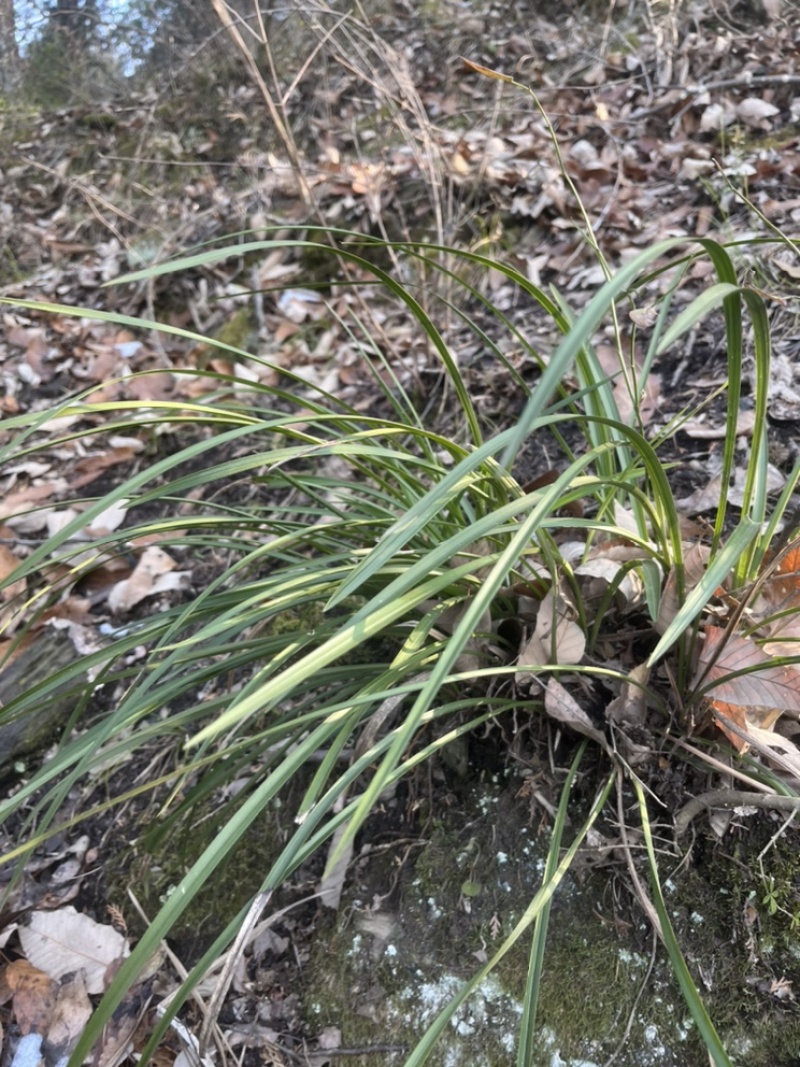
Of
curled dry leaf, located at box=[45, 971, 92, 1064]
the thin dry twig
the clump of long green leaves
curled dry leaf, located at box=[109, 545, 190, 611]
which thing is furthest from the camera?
curled dry leaf, located at box=[109, 545, 190, 611]

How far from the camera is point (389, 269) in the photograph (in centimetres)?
282

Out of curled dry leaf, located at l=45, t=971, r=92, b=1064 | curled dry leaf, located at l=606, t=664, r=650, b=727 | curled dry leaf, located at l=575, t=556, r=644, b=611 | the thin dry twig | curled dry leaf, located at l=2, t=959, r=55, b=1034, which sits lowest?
curled dry leaf, located at l=45, t=971, r=92, b=1064

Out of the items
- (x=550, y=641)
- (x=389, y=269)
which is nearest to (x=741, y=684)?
(x=550, y=641)

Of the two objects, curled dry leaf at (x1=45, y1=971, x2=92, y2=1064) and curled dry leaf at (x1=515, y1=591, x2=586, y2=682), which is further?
curled dry leaf at (x1=45, y1=971, x2=92, y2=1064)

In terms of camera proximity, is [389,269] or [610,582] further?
[389,269]

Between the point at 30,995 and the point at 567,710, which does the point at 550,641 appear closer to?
the point at 567,710

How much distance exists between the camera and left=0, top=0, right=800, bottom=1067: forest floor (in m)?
1.21

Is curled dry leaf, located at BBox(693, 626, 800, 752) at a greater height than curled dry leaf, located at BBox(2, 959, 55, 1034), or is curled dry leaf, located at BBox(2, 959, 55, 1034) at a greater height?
curled dry leaf, located at BBox(693, 626, 800, 752)

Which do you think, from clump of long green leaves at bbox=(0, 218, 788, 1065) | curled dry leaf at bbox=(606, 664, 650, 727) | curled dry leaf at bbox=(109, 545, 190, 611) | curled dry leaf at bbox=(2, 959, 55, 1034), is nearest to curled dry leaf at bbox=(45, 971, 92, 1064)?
curled dry leaf at bbox=(2, 959, 55, 1034)

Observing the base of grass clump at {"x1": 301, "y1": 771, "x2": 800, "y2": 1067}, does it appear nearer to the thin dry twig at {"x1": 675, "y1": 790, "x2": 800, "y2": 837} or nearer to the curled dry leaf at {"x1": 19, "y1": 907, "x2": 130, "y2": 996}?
the thin dry twig at {"x1": 675, "y1": 790, "x2": 800, "y2": 837}

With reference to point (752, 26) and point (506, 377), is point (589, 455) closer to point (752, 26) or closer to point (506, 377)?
point (506, 377)

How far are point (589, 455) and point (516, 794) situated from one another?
2.11 feet

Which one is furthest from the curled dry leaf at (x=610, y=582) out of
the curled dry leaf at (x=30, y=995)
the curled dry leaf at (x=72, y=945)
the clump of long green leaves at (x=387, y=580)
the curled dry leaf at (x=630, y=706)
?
the curled dry leaf at (x=30, y=995)

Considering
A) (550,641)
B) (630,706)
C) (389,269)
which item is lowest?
(630,706)
